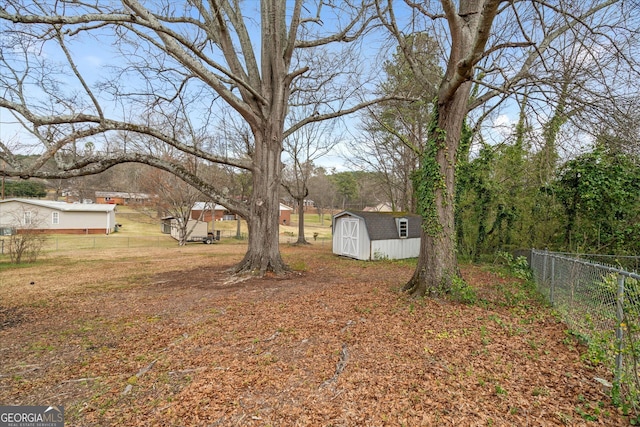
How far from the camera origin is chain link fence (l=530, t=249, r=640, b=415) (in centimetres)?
258

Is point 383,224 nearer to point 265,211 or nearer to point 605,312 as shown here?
point 265,211

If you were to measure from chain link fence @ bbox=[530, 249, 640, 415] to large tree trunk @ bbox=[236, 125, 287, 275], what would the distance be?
21.4 ft

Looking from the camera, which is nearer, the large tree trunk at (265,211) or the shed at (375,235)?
the large tree trunk at (265,211)

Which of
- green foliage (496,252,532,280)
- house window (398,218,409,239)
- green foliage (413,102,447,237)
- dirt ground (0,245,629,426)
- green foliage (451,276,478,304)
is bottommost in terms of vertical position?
dirt ground (0,245,629,426)

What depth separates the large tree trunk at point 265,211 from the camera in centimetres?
860

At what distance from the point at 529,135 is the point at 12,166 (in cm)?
924

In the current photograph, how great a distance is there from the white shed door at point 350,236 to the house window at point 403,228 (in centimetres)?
233

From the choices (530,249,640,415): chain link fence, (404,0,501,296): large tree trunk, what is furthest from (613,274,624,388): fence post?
(404,0,501,296): large tree trunk

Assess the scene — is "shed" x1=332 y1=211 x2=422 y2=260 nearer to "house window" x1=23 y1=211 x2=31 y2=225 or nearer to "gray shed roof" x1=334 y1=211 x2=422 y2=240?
"gray shed roof" x1=334 y1=211 x2=422 y2=240

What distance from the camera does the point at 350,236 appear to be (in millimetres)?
14328

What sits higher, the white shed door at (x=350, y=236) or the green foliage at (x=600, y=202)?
the green foliage at (x=600, y=202)

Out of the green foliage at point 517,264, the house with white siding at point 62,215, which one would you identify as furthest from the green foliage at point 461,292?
the house with white siding at point 62,215

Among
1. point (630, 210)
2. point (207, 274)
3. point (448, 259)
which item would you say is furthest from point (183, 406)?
point (630, 210)

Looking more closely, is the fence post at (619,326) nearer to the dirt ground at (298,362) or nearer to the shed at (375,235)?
the dirt ground at (298,362)
